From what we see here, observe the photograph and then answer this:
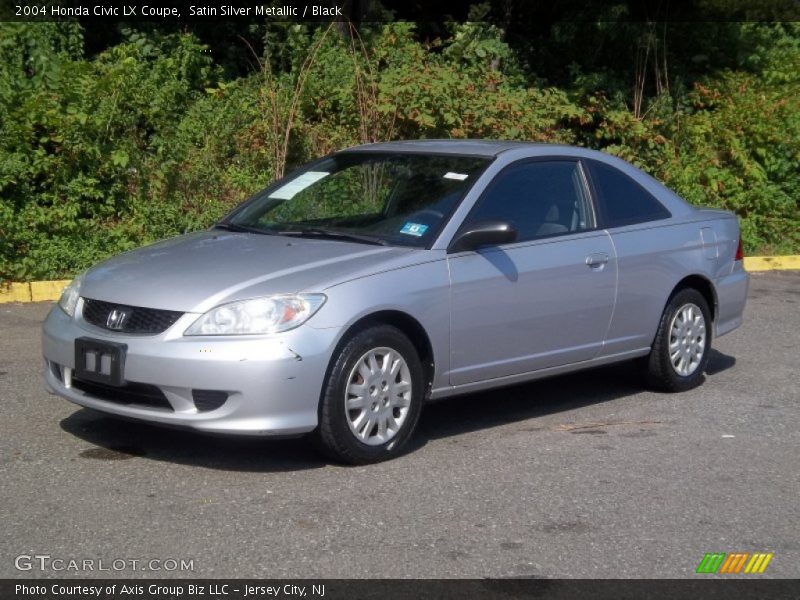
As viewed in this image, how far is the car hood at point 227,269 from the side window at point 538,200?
0.72m

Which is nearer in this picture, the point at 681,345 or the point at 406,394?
the point at 406,394

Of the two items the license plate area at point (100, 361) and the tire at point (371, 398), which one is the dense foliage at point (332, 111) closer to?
the license plate area at point (100, 361)

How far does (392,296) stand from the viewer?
607 centimetres

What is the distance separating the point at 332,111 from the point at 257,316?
8.30 m

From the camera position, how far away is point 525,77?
1698cm

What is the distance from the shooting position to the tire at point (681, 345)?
7793 millimetres

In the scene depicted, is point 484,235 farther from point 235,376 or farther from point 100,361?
point 100,361

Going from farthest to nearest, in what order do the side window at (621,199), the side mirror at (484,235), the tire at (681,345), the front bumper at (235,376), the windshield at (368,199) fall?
1. the tire at (681,345)
2. the side window at (621,199)
3. the windshield at (368,199)
4. the side mirror at (484,235)
5. the front bumper at (235,376)

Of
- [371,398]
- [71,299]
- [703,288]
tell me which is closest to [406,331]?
[371,398]

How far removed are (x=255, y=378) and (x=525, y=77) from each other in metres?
12.1

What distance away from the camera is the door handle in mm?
7117

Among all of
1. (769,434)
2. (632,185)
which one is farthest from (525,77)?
(769,434)
